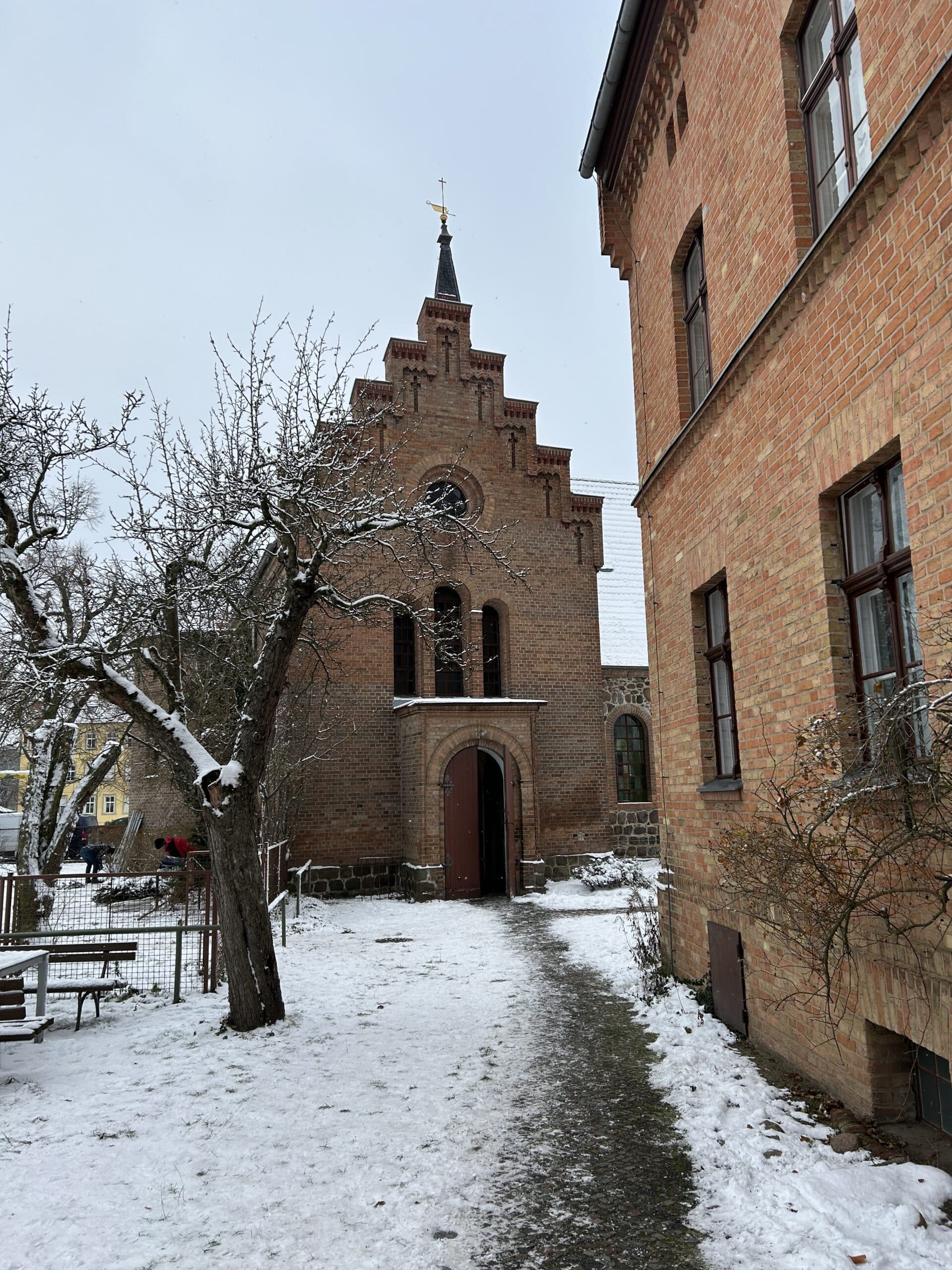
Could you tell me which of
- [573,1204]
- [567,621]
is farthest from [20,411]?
[567,621]

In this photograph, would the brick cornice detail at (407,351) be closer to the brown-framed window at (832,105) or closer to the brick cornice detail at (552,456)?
the brick cornice detail at (552,456)

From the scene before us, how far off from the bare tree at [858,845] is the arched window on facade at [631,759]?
13.8 meters

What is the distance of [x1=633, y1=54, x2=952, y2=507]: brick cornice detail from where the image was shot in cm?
386

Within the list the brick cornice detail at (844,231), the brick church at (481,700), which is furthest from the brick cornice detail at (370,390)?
the brick cornice detail at (844,231)

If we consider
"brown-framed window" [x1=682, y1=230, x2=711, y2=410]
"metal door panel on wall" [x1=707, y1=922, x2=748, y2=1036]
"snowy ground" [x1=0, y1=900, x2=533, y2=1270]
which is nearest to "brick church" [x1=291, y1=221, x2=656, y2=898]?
"snowy ground" [x1=0, y1=900, x2=533, y2=1270]

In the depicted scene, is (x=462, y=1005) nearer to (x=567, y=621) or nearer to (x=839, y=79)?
(x=839, y=79)

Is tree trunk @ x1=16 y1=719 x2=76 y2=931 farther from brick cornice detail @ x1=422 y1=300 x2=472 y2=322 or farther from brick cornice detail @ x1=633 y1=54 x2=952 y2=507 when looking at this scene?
brick cornice detail @ x1=633 y1=54 x2=952 y2=507

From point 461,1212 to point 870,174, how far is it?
5.63 metres

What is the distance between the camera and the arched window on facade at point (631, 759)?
1942cm

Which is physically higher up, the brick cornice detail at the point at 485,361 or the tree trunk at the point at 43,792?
the brick cornice detail at the point at 485,361

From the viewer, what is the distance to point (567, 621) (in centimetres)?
1864

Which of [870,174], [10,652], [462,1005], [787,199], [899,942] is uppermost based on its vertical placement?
[787,199]

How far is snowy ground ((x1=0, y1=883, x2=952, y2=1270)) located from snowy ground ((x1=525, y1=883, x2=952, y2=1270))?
0.04 feet

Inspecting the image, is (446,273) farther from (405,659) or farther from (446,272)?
(405,659)
